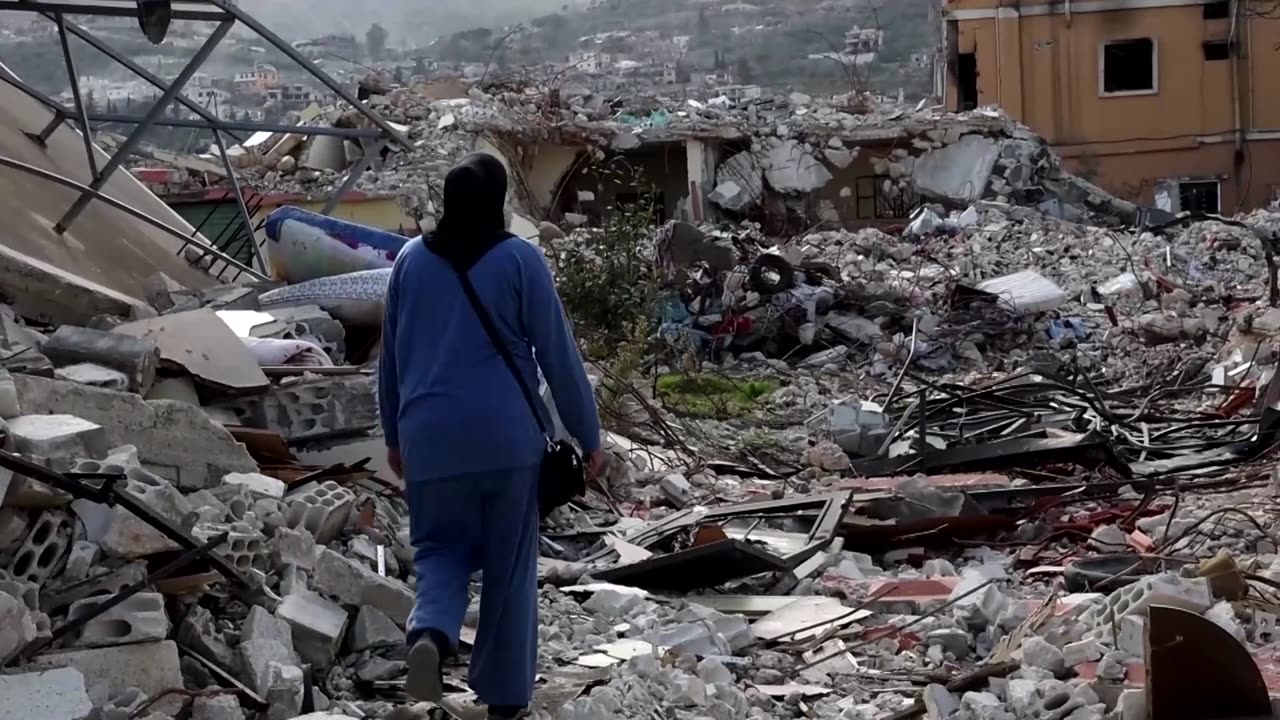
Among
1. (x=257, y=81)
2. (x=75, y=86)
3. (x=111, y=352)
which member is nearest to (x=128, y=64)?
(x=75, y=86)

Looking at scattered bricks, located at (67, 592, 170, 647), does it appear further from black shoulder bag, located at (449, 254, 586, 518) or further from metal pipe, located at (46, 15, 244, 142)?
metal pipe, located at (46, 15, 244, 142)

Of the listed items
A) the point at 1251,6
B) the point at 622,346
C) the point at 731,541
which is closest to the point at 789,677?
the point at 731,541

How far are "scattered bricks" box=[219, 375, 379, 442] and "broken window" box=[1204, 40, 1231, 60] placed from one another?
88.8ft

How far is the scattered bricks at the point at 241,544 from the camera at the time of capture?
4531 millimetres

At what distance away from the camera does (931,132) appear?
24531mm

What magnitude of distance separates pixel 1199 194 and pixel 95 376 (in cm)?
2764

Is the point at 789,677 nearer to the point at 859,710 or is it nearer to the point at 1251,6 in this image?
the point at 859,710

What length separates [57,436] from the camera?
4555 millimetres

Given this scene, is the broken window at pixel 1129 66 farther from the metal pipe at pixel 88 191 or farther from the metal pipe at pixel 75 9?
the metal pipe at pixel 75 9

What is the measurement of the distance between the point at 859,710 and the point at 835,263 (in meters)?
13.2

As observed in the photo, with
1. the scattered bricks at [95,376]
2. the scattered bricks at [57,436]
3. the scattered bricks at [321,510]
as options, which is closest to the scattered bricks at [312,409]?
the scattered bricks at [95,376]

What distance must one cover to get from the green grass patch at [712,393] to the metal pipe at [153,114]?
410 centimetres

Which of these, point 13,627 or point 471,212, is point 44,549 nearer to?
point 13,627

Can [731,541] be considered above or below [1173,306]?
above
